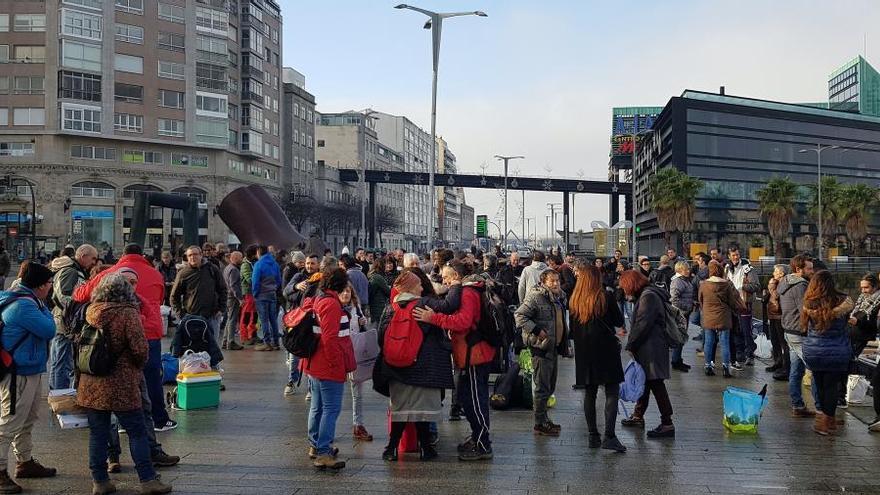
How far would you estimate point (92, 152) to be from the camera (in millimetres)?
58719

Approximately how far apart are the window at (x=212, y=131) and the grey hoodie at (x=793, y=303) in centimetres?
6110

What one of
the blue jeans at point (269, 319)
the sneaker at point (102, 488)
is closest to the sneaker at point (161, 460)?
the sneaker at point (102, 488)

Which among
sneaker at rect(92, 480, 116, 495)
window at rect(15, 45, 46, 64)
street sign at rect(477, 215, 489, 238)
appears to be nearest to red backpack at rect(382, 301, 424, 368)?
sneaker at rect(92, 480, 116, 495)

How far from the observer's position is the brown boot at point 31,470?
20.1 ft

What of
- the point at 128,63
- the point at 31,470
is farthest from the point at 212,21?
the point at 31,470

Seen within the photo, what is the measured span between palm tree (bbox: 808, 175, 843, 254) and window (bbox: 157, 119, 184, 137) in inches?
2027

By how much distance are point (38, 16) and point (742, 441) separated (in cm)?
6238

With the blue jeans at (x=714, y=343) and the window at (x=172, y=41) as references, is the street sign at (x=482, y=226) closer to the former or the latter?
the window at (x=172, y=41)

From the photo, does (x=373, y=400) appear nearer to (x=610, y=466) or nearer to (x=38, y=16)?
(x=610, y=466)

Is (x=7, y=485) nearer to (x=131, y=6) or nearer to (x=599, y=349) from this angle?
(x=599, y=349)

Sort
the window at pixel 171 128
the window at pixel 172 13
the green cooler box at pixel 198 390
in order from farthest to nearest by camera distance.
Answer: the window at pixel 171 128, the window at pixel 172 13, the green cooler box at pixel 198 390

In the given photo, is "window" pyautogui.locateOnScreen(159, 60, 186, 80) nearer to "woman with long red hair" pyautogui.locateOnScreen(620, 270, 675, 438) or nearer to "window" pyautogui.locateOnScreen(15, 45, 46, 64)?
"window" pyautogui.locateOnScreen(15, 45, 46, 64)

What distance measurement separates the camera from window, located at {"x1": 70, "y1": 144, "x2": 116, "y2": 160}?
2281 inches

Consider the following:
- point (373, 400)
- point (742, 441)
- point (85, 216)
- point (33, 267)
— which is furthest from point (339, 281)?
point (85, 216)
